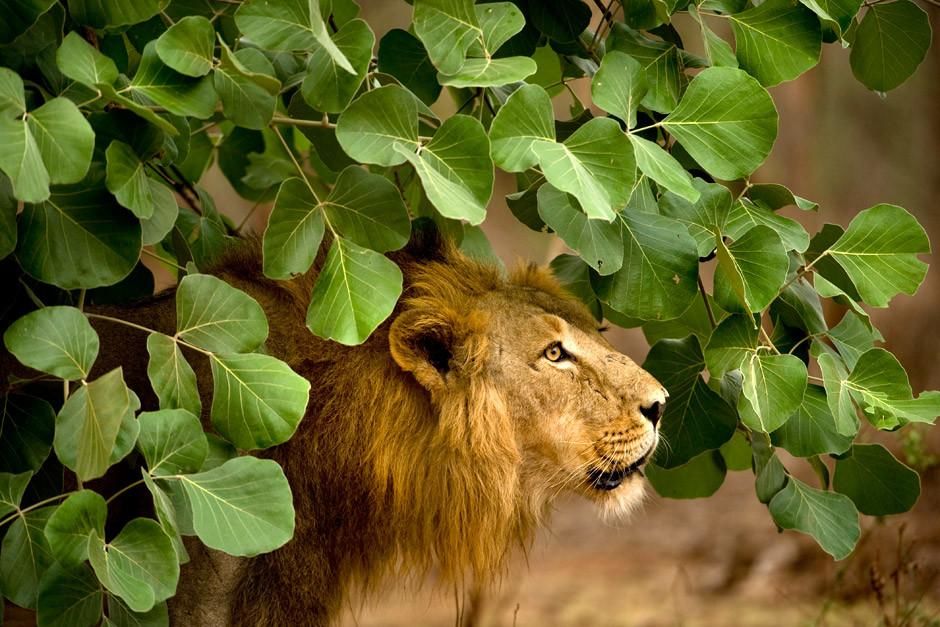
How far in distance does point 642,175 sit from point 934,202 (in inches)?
209

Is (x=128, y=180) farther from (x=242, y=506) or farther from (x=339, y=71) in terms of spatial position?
(x=242, y=506)

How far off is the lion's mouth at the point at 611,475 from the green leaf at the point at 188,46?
1.63 m

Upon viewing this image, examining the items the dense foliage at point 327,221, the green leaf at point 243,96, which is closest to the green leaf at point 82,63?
the dense foliage at point 327,221

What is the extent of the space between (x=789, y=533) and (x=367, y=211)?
5.52 m

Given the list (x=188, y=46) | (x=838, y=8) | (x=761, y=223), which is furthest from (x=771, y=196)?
(x=188, y=46)

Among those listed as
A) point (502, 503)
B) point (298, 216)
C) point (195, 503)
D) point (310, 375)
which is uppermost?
point (298, 216)

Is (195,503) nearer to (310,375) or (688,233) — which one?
(310,375)

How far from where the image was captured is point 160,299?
3426mm

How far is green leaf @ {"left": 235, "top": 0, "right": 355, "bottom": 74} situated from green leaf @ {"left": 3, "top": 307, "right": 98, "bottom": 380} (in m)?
→ 0.72

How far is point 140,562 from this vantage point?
250 cm

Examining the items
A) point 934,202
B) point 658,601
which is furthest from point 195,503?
point 934,202

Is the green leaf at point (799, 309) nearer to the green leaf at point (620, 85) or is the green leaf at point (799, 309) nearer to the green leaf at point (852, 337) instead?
the green leaf at point (852, 337)

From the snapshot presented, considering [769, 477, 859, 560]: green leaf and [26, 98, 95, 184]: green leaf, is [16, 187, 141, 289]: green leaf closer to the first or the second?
[26, 98, 95, 184]: green leaf

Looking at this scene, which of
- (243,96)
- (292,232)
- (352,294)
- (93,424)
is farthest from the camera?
(292,232)
